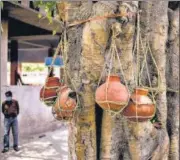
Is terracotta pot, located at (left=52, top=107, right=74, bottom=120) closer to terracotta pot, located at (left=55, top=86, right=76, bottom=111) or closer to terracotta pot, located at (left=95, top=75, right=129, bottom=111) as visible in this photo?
terracotta pot, located at (left=55, top=86, right=76, bottom=111)

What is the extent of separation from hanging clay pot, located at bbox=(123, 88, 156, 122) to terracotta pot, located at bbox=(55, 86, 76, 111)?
432 mm

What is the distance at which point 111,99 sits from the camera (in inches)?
99.3

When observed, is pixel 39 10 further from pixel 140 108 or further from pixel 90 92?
pixel 140 108

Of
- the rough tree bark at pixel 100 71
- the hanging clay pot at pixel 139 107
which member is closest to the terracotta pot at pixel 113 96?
the hanging clay pot at pixel 139 107

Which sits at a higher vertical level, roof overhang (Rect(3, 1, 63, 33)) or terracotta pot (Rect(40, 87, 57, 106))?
roof overhang (Rect(3, 1, 63, 33))

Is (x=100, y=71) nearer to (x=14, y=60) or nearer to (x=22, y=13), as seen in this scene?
(x=22, y=13)

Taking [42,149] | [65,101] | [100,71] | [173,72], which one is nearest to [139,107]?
[65,101]

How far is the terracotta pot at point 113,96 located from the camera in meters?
2.52

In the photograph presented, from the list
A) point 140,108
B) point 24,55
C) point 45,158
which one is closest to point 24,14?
point 45,158

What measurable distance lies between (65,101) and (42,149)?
6424 mm

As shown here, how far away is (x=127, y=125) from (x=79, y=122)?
0.40 metres

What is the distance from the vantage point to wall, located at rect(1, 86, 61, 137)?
414 inches

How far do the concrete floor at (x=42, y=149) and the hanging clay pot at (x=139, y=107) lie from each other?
5.45m

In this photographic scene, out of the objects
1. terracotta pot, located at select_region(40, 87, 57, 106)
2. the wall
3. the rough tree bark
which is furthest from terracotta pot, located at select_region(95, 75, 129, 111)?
the wall
